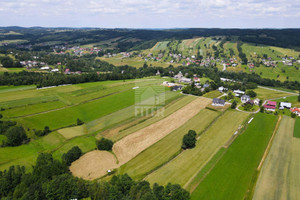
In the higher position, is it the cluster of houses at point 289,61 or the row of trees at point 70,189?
the cluster of houses at point 289,61

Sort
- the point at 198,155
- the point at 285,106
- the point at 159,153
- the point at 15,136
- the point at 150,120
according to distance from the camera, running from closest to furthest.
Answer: the point at 198,155, the point at 159,153, the point at 15,136, the point at 150,120, the point at 285,106

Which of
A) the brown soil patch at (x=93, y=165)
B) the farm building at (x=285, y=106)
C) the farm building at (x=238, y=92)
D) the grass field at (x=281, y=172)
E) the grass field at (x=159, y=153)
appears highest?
the farm building at (x=238, y=92)

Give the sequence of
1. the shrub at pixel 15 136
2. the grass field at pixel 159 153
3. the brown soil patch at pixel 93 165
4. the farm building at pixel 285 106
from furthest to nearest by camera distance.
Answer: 1. the farm building at pixel 285 106
2. the shrub at pixel 15 136
3. the grass field at pixel 159 153
4. the brown soil patch at pixel 93 165

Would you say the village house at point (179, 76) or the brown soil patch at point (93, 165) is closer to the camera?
the brown soil patch at point (93, 165)

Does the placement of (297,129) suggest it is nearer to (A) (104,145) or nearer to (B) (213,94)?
(B) (213,94)

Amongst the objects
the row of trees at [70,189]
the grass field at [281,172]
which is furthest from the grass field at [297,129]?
the row of trees at [70,189]
